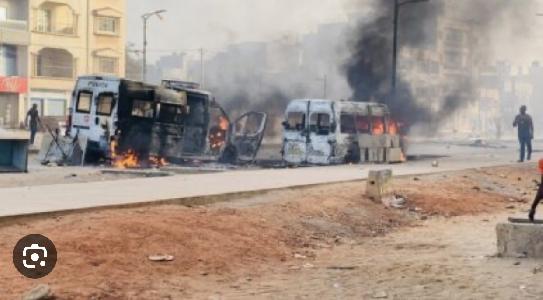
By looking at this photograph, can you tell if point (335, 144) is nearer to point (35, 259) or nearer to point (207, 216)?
point (207, 216)

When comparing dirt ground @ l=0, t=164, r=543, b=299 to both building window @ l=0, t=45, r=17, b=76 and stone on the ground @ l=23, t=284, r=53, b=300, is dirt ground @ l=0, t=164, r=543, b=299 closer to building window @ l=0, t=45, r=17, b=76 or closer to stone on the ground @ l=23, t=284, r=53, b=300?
stone on the ground @ l=23, t=284, r=53, b=300


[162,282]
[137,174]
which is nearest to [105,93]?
[137,174]

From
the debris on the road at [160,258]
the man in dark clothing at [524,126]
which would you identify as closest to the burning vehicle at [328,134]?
the man in dark clothing at [524,126]

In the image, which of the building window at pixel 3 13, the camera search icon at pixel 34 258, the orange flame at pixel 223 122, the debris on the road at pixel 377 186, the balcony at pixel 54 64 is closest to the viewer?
the camera search icon at pixel 34 258

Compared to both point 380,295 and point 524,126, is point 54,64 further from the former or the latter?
point 380,295

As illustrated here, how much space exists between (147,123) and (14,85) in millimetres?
28432

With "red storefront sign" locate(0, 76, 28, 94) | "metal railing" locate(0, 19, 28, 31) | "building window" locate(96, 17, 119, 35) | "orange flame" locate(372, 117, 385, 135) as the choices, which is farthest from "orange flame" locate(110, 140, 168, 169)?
"building window" locate(96, 17, 119, 35)

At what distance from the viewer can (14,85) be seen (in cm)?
4641

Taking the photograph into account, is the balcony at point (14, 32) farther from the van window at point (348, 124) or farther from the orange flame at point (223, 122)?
the van window at point (348, 124)

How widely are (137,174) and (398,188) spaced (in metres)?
5.64

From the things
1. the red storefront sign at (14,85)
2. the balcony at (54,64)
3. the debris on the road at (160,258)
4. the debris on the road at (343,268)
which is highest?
the balcony at (54,64)

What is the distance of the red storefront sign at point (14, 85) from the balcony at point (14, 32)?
218 centimetres

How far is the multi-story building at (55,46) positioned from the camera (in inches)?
1865

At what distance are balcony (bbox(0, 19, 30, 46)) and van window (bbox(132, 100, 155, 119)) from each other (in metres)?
28.6
